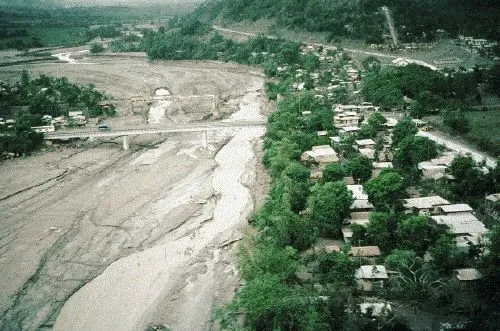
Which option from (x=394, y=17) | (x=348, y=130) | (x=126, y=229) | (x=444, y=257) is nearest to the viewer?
(x=444, y=257)

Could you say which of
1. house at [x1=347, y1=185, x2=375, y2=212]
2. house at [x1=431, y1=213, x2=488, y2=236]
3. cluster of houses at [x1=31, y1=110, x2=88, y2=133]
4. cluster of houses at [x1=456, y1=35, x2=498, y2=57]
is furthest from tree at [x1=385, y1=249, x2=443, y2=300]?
cluster of houses at [x1=456, y1=35, x2=498, y2=57]

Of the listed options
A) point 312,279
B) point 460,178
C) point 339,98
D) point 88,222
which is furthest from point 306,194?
point 339,98

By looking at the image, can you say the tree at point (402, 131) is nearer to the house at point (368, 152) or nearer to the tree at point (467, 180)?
the house at point (368, 152)

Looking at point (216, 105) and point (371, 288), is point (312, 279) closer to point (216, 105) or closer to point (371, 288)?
point (371, 288)

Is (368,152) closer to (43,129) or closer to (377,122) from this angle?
(377,122)

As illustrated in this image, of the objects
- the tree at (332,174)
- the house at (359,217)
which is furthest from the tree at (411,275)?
the tree at (332,174)

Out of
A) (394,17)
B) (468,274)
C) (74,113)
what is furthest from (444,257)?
(394,17)

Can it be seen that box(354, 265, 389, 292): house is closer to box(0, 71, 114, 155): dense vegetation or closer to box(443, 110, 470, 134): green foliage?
box(443, 110, 470, 134): green foliage
